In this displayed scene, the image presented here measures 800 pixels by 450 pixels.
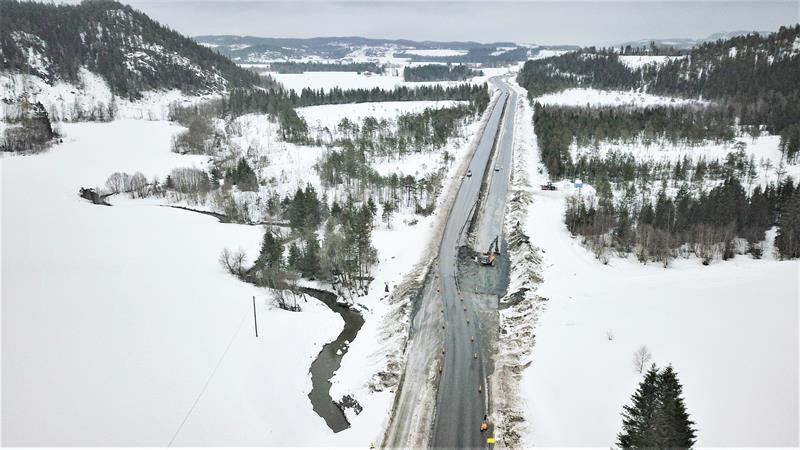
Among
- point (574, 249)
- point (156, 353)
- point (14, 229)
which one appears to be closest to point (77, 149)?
point (14, 229)

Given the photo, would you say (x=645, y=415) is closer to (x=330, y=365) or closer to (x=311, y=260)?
(x=330, y=365)

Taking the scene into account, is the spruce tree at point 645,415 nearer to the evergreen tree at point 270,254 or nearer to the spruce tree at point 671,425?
the spruce tree at point 671,425

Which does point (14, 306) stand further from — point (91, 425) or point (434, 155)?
point (434, 155)

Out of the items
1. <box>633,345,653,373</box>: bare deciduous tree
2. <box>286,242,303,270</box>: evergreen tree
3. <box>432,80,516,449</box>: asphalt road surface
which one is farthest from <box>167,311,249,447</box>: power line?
<box>633,345,653,373</box>: bare deciduous tree

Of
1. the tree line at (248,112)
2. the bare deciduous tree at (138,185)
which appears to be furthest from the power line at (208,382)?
the tree line at (248,112)

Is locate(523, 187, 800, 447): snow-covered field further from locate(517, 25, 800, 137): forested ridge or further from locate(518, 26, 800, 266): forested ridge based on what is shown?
locate(517, 25, 800, 137): forested ridge
